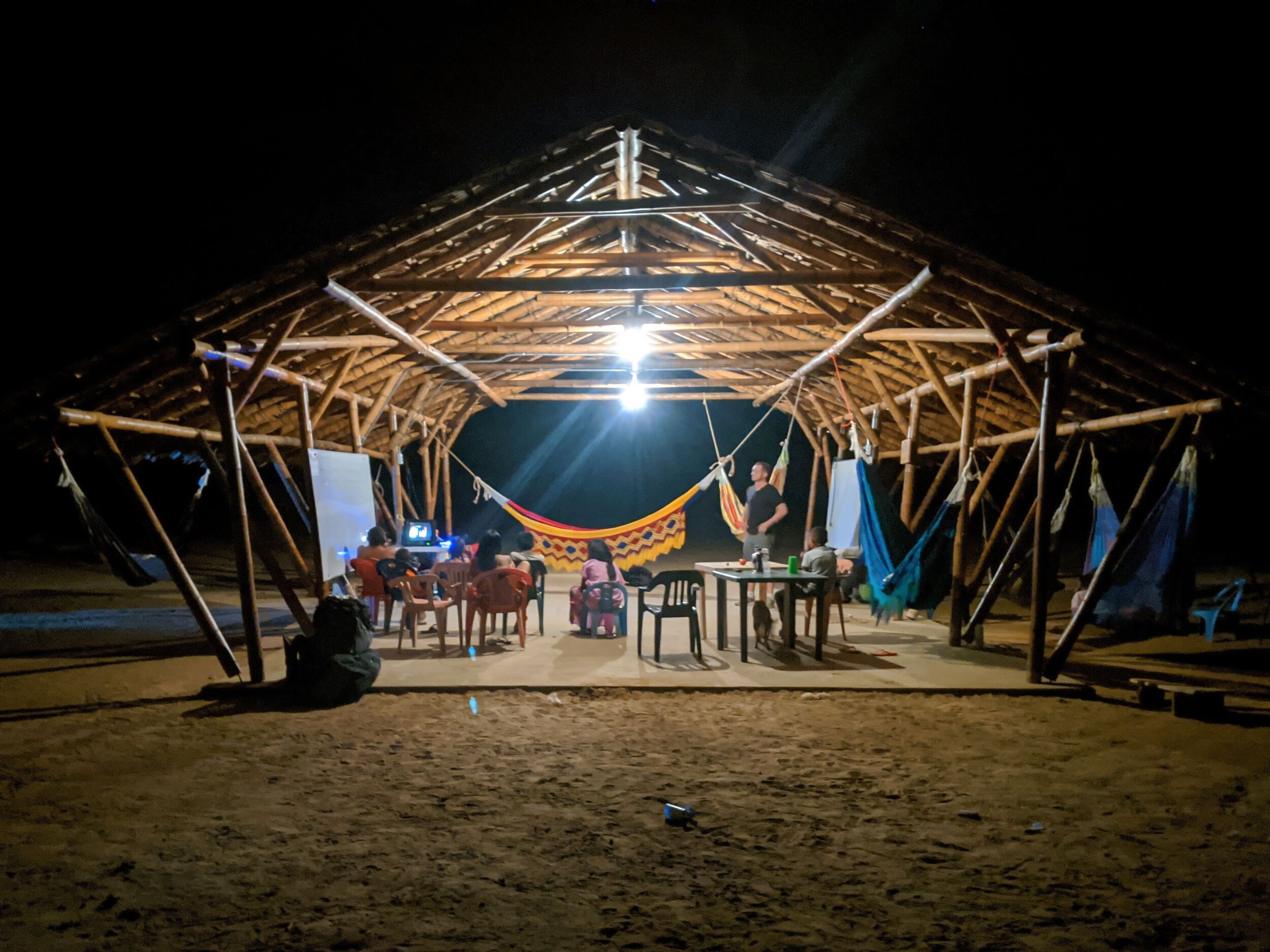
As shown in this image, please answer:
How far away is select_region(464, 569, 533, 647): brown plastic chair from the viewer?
4.98 meters

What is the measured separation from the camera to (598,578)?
224 inches

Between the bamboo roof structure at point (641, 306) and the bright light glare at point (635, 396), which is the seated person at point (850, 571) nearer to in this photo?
the bamboo roof structure at point (641, 306)

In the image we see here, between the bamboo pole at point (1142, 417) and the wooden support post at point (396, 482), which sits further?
the wooden support post at point (396, 482)

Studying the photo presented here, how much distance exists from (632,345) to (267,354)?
11.0 ft

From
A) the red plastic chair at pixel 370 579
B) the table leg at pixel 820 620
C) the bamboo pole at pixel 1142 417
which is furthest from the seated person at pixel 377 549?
the bamboo pole at pixel 1142 417

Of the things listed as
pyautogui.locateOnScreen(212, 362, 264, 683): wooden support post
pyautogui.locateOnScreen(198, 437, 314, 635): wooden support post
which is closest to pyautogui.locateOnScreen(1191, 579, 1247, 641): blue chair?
pyautogui.locateOnScreen(198, 437, 314, 635): wooden support post

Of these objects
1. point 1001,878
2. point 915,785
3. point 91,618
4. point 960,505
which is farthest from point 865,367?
point 91,618

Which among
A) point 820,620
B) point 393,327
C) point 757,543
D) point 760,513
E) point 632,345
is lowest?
point 820,620

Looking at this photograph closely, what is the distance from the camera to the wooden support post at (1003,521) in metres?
4.63

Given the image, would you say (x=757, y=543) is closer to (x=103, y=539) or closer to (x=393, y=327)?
(x=393, y=327)

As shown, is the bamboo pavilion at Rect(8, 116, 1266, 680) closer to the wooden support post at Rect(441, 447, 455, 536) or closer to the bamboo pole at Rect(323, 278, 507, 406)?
the bamboo pole at Rect(323, 278, 507, 406)

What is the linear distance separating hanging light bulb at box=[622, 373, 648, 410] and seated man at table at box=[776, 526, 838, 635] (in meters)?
3.35

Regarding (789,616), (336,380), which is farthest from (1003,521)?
(336,380)

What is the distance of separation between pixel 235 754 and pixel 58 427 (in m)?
2.37
